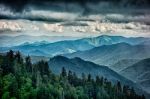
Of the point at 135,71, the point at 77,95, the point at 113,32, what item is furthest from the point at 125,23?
the point at 77,95

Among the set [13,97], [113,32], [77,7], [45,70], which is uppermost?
[77,7]

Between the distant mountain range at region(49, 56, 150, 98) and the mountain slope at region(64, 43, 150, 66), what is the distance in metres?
0.08

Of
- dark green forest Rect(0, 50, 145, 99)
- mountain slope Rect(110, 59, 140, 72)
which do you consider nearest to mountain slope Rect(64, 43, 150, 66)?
mountain slope Rect(110, 59, 140, 72)

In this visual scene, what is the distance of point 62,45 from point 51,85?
1.81 feet

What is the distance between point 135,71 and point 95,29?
2.47ft

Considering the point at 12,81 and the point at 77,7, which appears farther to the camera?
the point at 12,81

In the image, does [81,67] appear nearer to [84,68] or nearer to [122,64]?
[84,68]

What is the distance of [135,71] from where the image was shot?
16.8 feet

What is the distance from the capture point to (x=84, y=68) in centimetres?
512

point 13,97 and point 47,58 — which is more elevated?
point 47,58

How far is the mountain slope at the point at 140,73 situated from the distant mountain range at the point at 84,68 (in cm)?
7

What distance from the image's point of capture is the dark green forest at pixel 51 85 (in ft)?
16.6

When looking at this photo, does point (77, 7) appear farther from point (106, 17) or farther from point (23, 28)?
point (23, 28)

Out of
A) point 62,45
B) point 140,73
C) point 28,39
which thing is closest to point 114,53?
point 140,73
